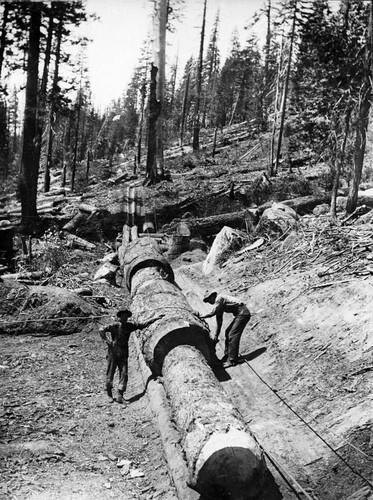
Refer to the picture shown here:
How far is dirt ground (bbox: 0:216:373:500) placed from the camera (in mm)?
5109

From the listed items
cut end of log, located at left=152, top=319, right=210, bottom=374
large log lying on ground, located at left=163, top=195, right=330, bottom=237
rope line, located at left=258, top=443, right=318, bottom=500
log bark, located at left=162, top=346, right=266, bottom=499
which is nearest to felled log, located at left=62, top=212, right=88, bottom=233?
large log lying on ground, located at left=163, top=195, right=330, bottom=237

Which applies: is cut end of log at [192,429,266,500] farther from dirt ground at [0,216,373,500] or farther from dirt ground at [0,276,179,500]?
dirt ground at [0,276,179,500]

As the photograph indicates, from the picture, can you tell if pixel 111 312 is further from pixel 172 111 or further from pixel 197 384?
pixel 172 111

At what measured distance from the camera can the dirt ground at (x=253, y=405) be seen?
16.8 ft

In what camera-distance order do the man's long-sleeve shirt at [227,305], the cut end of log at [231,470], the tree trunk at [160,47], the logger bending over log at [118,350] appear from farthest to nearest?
the tree trunk at [160,47]
the man's long-sleeve shirt at [227,305]
the logger bending over log at [118,350]
the cut end of log at [231,470]

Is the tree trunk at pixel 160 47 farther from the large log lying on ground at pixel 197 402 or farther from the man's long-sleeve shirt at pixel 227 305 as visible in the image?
the man's long-sleeve shirt at pixel 227 305

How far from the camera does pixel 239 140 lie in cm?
4153

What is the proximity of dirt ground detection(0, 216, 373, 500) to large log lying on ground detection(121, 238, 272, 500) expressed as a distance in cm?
55

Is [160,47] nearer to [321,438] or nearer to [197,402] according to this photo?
[197,402]

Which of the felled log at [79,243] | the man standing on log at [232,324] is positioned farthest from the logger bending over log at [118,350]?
the felled log at [79,243]

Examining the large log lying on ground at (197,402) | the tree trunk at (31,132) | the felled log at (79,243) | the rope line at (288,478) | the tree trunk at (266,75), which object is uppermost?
the tree trunk at (266,75)

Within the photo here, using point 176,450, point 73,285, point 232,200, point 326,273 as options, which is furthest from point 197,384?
point 232,200

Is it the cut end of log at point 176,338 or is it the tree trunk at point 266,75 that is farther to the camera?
the tree trunk at point 266,75

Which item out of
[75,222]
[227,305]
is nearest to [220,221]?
[75,222]
